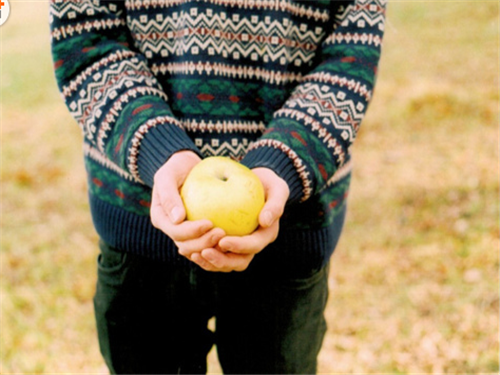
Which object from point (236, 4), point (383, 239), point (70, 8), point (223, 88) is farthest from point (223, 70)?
point (383, 239)

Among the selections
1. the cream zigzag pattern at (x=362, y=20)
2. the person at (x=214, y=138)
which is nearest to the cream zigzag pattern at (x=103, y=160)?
the person at (x=214, y=138)

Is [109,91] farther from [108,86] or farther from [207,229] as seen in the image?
[207,229]

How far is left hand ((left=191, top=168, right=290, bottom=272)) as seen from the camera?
102cm

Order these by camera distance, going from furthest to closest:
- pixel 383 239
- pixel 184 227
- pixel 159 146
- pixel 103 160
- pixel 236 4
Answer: pixel 383 239, pixel 103 160, pixel 236 4, pixel 159 146, pixel 184 227

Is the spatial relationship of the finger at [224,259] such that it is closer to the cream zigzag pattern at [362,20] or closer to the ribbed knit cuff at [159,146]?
the ribbed knit cuff at [159,146]

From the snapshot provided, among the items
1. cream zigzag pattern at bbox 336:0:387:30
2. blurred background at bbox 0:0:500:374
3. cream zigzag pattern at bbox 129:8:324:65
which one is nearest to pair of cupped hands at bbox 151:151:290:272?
cream zigzag pattern at bbox 129:8:324:65

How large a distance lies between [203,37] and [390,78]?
526 cm

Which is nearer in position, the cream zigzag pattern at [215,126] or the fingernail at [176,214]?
the fingernail at [176,214]

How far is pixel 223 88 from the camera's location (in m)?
1.27

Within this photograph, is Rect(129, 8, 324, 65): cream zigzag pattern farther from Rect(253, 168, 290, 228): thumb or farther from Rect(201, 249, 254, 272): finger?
Rect(201, 249, 254, 272): finger

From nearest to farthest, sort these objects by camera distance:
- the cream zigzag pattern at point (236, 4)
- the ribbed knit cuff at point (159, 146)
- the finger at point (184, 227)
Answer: the finger at point (184, 227)
the ribbed knit cuff at point (159, 146)
the cream zigzag pattern at point (236, 4)

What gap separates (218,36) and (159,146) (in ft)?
1.02

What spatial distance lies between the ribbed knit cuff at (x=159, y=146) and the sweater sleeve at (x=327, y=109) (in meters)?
0.15

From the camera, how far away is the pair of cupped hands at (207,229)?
1017 millimetres
